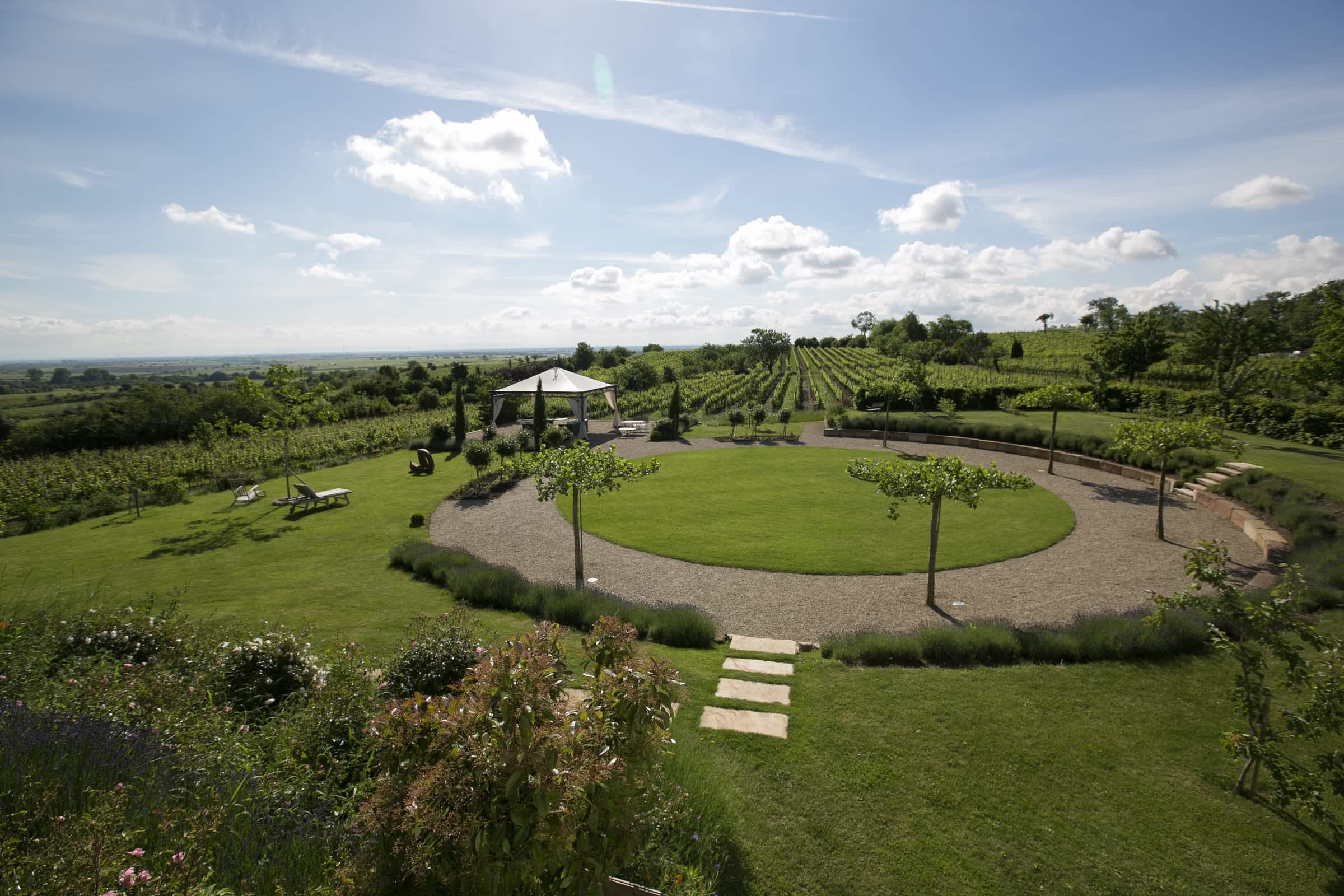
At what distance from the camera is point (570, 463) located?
1054 centimetres

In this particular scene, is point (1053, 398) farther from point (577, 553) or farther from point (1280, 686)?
point (577, 553)

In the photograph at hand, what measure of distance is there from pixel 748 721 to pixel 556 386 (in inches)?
947

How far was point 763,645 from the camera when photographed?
8164 mm

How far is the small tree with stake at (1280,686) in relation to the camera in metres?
4.29

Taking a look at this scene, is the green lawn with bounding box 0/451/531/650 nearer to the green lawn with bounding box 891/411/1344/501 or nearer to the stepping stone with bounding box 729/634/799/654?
the stepping stone with bounding box 729/634/799/654

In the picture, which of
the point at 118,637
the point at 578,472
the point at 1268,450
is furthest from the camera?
the point at 1268,450

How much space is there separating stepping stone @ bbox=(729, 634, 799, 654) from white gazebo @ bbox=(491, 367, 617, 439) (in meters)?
20.2

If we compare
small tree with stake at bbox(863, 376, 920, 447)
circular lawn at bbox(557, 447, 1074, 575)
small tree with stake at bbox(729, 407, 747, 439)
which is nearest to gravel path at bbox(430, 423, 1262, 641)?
circular lawn at bbox(557, 447, 1074, 575)

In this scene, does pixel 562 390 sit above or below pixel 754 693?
above

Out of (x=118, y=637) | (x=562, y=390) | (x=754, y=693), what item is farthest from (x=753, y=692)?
(x=562, y=390)

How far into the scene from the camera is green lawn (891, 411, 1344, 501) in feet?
48.8

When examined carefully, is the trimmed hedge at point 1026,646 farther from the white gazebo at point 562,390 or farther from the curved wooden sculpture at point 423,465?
the white gazebo at point 562,390

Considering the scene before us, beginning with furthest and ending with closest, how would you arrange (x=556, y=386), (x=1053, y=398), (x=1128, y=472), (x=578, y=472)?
(x=556, y=386) < (x=1128, y=472) < (x=1053, y=398) < (x=578, y=472)

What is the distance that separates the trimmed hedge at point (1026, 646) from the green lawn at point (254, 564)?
5024 mm
